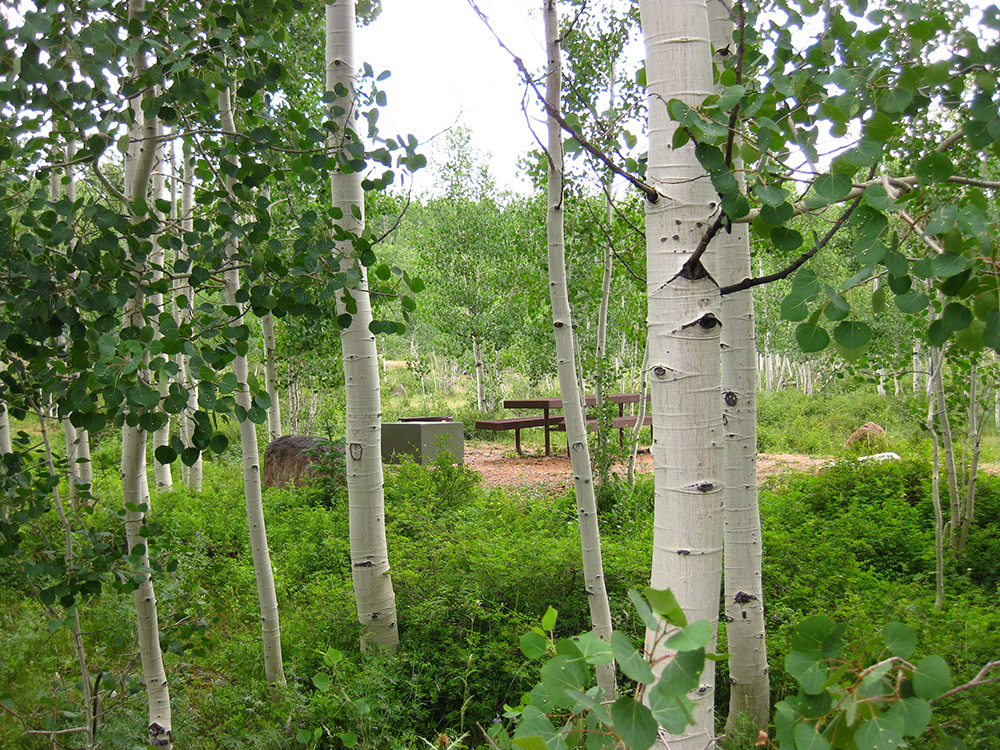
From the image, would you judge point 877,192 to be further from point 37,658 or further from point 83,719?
point 37,658

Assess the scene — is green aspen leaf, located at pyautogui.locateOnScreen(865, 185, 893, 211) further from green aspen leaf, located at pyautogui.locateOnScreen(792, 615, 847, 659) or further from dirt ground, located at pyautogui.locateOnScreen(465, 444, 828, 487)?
dirt ground, located at pyautogui.locateOnScreen(465, 444, 828, 487)

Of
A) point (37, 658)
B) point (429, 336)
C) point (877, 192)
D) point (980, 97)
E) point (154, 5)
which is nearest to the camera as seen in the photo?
point (877, 192)

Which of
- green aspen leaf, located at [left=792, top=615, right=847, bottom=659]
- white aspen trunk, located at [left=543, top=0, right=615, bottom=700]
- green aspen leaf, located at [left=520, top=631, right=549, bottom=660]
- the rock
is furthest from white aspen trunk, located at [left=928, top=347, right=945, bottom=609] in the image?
the rock

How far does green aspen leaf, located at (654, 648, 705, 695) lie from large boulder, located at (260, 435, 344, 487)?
21.5 ft

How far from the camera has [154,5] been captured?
1.83 m

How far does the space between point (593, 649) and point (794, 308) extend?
0.59 metres

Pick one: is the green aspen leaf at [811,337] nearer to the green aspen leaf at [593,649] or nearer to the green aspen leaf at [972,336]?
the green aspen leaf at [972,336]

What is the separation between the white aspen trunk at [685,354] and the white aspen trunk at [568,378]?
128 centimetres

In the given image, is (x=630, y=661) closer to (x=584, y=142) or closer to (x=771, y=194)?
(x=771, y=194)

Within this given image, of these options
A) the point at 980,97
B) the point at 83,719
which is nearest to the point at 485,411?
the point at 83,719

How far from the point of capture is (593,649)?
79cm

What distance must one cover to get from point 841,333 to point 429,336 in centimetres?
2879

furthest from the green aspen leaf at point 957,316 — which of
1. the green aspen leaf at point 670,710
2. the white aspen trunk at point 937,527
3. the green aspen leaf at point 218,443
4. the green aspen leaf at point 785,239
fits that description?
the white aspen trunk at point 937,527

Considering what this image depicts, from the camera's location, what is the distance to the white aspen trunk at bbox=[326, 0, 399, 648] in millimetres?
3049
